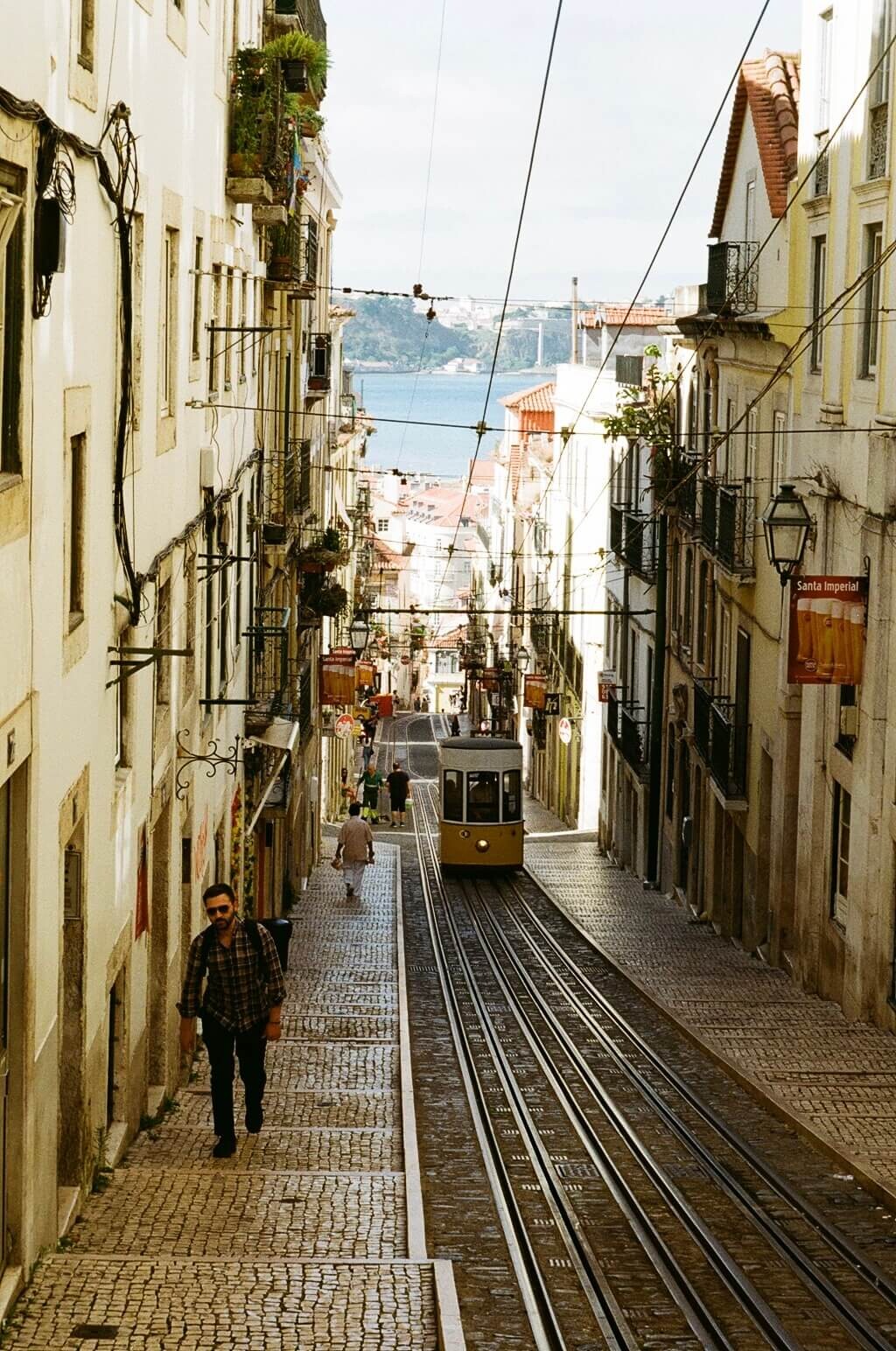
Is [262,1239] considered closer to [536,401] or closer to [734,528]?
[734,528]

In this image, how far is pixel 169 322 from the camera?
13.5 m

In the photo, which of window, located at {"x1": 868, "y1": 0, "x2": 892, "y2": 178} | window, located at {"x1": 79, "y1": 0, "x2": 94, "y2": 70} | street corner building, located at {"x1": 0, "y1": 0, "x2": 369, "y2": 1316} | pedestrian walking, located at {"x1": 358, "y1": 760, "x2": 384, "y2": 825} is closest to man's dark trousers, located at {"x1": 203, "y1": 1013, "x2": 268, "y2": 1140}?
street corner building, located at {"x1": 0, "y1": 0, "x2": 369, "y2": 1316}

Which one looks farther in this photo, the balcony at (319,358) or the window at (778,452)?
the balcony at (319,358)

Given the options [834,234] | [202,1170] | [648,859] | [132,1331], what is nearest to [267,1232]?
[202,1170]

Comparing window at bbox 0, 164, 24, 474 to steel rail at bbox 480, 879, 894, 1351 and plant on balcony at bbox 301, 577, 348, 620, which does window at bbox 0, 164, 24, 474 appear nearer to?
steel rail at bbox 480, 879, 894, 1351

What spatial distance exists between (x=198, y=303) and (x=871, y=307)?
645 centimetres

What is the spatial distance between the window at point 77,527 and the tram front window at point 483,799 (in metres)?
24.3

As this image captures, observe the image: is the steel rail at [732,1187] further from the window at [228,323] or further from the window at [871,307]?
the window at [228,323]

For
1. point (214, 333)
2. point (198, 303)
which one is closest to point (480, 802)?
point (214, 333)

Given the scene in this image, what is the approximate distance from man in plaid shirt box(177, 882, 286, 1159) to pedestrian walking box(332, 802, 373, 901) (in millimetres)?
15537

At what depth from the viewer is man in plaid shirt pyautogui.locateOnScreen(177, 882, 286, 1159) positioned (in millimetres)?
10477

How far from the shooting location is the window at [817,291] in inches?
817

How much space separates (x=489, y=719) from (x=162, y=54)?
64882mm

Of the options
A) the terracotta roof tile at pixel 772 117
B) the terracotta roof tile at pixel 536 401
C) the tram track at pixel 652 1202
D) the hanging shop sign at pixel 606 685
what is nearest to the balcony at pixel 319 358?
the hanging shop sign at pixel 606 685
